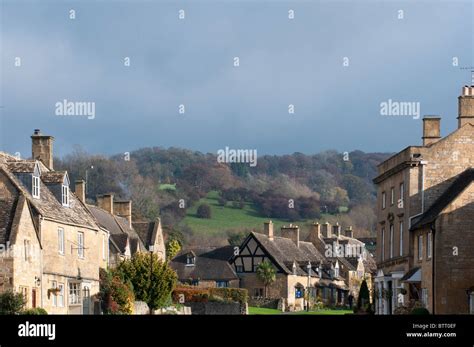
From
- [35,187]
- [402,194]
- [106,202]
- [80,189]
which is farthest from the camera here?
[106,202]

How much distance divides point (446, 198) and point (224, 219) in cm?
7257

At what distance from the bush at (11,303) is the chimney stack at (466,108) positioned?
22.5 metres

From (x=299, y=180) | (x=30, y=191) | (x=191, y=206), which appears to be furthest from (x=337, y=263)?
(x=30, y=191)

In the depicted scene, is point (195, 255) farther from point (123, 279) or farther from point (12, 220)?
point (12, 220)

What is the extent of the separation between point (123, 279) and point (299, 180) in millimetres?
56005

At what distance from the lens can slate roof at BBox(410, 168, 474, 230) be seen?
43969 millimetres

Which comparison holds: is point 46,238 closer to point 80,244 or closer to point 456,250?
point 80,244

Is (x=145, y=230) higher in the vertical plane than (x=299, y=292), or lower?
higher

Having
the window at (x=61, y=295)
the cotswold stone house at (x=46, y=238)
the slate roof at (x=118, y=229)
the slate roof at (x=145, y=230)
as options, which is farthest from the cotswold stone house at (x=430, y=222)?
the slate roof at (x=145, y=230)

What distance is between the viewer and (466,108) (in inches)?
1956

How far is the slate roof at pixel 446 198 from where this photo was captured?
1731 inches

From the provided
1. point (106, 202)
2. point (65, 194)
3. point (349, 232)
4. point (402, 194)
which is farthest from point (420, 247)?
point (349, 232)

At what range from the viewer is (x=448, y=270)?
42719mm
